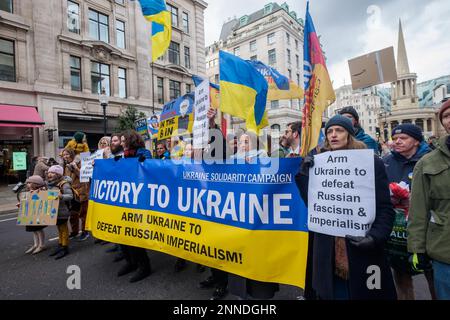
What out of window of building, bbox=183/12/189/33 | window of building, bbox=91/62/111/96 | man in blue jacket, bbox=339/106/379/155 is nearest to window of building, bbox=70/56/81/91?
window of building, bbox=91/62/111/96

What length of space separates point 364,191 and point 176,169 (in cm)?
202

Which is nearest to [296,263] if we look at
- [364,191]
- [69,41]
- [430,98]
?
[364,191]

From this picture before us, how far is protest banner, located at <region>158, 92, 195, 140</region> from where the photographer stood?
528 centimetres

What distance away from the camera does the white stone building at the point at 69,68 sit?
14.7 m

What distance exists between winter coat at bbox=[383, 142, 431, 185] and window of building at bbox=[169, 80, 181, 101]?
921 inches

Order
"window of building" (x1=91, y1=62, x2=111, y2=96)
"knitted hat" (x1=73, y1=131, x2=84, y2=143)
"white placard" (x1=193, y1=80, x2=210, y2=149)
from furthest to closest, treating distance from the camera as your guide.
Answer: "window of building" (x1=91, y1=62, x2=111, y2=96)
"knitted hat" (x1=73, y1=131, x2=84, y2=143)
"white placard" (x1=193, y1=80, x2=210, y2=149)

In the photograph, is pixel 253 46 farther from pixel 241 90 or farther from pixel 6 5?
pixel 241 90

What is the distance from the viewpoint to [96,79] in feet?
61.3

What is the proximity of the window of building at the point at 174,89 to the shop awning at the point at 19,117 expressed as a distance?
38.1ft

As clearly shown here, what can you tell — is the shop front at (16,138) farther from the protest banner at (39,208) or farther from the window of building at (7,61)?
the protest banner at (39,208)

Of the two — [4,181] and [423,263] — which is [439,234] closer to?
[423,263]

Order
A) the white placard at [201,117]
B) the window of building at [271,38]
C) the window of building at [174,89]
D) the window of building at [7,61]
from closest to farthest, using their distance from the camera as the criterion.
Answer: the white placard at [201,117] → the window of building at [7,61] → the window of building at [174,89] → the window of building at [271,38]

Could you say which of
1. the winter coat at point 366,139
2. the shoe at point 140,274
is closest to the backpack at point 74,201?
the shoe at point 140,274

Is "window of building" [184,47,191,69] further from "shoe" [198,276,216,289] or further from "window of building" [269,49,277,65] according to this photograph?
"shoe" [198,276,216,289]
